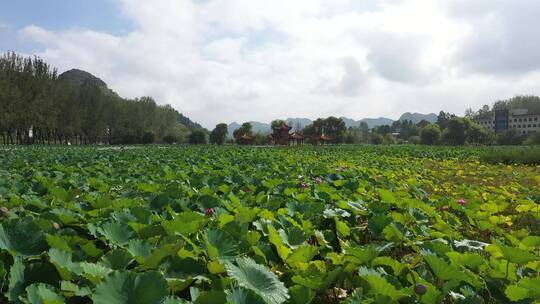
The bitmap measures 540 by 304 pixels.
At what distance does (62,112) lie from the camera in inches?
2223

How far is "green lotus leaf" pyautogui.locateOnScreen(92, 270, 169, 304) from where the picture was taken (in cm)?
140

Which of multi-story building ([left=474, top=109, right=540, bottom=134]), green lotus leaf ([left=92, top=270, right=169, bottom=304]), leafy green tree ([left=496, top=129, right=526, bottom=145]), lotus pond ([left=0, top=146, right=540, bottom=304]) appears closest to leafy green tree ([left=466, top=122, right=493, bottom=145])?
leafy green tree ([left=496, top=129, right=526, bottom=145])

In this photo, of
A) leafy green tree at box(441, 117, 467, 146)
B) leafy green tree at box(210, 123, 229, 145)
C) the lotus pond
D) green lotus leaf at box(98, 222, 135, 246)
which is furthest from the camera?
leafy green tree at box(210, 123, 229, 145)

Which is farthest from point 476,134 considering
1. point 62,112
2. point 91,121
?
point 62,112

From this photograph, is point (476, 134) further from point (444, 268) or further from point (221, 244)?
point (221, 244)

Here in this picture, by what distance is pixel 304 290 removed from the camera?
1590 mm

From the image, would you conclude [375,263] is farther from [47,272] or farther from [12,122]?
[12,122]

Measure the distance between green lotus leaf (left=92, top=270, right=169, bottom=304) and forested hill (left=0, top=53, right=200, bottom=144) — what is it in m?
47.9

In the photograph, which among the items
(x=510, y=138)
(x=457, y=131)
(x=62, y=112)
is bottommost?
(x=510, y=138)

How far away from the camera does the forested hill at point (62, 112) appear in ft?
151

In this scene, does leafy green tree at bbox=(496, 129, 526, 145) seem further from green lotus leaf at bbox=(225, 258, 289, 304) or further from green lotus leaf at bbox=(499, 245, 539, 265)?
green lotus leaf at bbox=(225, 258, 289, 304)

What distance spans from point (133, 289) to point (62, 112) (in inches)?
2420

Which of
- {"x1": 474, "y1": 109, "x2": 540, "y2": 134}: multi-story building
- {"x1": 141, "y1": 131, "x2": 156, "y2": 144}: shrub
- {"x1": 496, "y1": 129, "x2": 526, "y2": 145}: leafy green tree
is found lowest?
{"x1": 496, "y1": 129, "x2": 526, "y2": 145}: leafy green tree

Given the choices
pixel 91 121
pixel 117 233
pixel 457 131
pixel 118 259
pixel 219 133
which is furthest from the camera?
pixel 219 133
